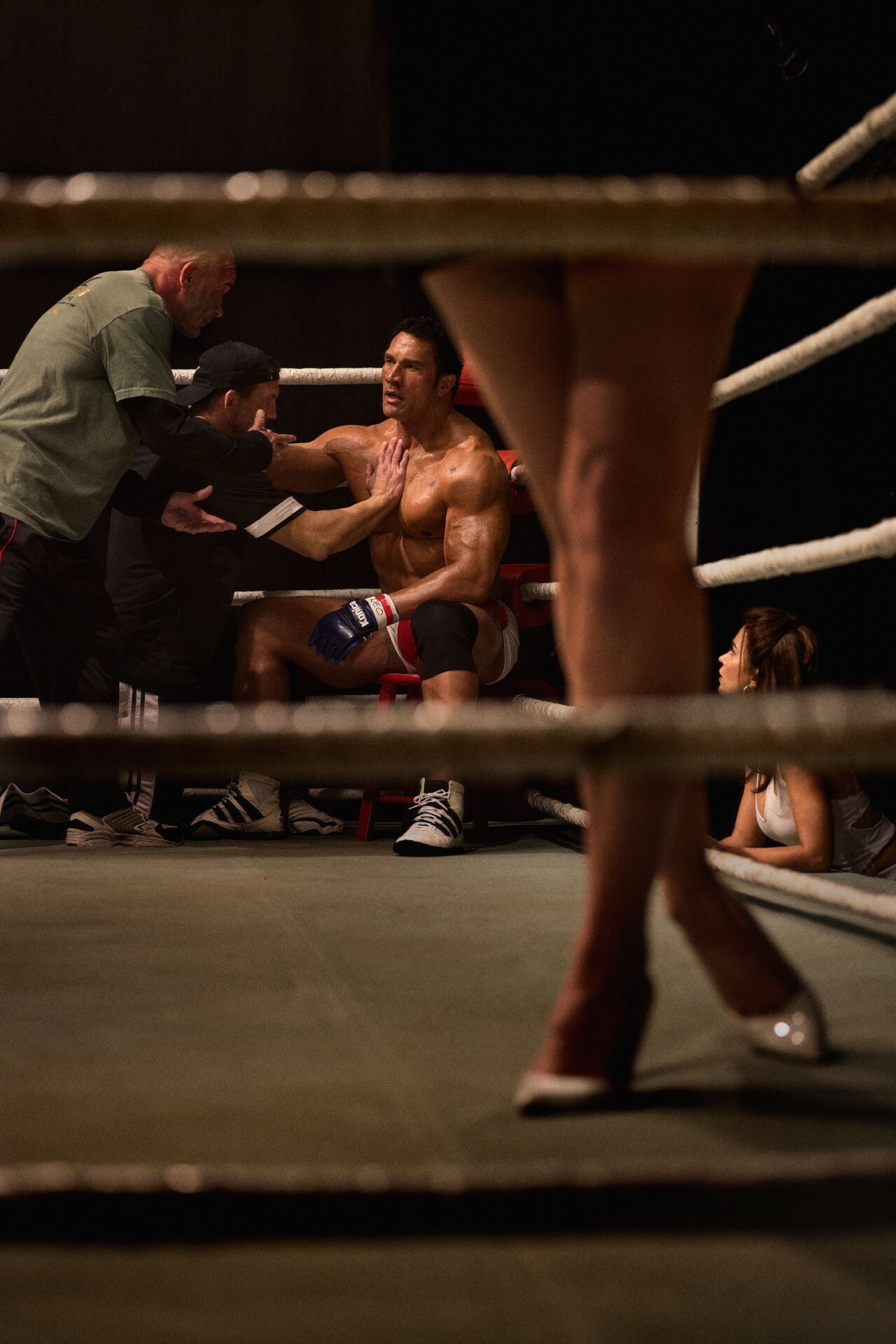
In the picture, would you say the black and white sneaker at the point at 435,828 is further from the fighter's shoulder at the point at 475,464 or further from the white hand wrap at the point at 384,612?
the fighter's shoulder at the point at 475,464

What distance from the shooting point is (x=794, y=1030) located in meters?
0.90

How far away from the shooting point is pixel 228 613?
295 centimetres

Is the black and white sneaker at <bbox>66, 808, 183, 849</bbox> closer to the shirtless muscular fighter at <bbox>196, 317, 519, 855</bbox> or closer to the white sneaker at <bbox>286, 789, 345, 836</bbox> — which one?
the shirtless muscular fighter at <bbox>196, 317, 519, 855</bbox>

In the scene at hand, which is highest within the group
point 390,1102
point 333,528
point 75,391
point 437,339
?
point 437,339

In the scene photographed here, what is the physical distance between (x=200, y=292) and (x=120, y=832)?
120 cm

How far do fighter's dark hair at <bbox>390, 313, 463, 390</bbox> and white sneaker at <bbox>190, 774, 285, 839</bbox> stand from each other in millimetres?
1054

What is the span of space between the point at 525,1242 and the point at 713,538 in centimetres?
184

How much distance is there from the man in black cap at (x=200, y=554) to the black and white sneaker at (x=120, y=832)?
0.86ft

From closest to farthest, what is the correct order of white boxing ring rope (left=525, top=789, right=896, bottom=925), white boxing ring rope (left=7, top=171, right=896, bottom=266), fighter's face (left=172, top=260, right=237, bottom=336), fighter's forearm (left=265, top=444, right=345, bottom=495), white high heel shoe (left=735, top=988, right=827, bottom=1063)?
white boxing ring rope (left=7, top=171, right=896, bottom=266) < white high heel shoe (left=735, top=988, right=827, bottom=1063) < white boxing ring rope (left=525, top=789, right=896, bottom=925) < fighter's face (left=172, top=260, right=237, bottom=336) < fighter's forearm (left=265, top=444, right=345, bottom=495)

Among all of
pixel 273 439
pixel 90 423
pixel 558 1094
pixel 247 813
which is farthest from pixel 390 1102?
pixel 273 439

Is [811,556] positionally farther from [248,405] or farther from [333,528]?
[248,405]

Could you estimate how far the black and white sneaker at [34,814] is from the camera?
2.72 metres

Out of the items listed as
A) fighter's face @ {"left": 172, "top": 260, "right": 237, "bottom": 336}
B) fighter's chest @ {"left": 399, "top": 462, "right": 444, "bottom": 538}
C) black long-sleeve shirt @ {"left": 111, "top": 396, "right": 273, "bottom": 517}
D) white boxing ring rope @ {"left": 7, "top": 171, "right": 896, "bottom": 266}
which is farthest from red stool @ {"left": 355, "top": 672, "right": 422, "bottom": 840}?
white boxing ring rope @ {"left": 7, "top": 171, "right": 896, "bottom": 266}

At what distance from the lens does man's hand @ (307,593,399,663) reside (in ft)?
8.97
